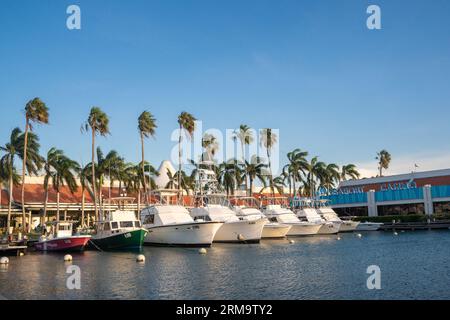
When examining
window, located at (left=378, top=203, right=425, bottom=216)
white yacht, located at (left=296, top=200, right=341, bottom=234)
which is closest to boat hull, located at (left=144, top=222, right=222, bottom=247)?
white yacht, located at (left=296, top=200, right=341, bottom=234)

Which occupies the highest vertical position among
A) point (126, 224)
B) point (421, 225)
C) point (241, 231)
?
point (126, 224)

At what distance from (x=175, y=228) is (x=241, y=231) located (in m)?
8.95

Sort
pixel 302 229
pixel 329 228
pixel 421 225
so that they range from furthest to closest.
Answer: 1. pixel 421 225
2. pixel 329 228
3. pixel 302 229

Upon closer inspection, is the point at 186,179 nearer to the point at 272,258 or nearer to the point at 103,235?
the point at 103,235

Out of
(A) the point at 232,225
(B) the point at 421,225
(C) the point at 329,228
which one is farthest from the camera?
(B) the point at 421,225

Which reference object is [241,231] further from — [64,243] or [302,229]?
[64,243]

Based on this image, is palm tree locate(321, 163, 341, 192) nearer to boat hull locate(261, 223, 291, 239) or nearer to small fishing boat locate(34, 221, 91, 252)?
boat hull locate(261, 223, 291, 239)

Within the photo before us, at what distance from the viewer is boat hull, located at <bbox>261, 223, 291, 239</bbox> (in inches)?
2532

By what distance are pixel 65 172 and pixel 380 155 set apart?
96346mm

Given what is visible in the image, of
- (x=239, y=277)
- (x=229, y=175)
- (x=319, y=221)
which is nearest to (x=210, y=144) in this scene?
(x=229, y=175)

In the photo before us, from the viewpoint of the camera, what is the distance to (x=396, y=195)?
311 feet

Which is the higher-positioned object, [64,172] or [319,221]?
[64,172]

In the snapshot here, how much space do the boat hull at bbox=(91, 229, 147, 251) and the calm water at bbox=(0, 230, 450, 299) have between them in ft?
27.3
